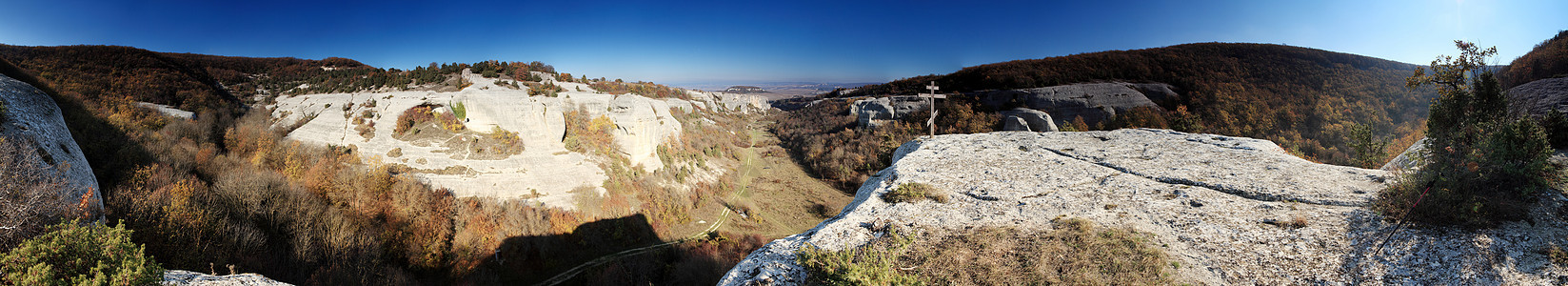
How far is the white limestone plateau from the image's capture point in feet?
41.0

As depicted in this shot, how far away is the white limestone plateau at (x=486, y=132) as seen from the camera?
12.5 meters

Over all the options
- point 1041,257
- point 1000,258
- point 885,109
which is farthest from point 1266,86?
point 1000,258

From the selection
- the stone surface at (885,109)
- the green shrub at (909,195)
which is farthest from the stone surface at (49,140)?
the stone surface at (885,109)

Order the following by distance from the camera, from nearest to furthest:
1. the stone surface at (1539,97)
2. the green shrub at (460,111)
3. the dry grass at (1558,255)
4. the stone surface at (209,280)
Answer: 1. the dry grass at (1558,255)
2. the stone surface at (209,280)
3. the stone surface at (1539,97)
4. the green shrub at (460,111)

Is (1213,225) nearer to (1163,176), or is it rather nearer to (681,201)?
(1163,176)

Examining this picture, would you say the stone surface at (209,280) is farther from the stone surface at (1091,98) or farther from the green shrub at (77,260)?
the stone surface at (1091,98)

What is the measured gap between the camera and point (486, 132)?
1358 centimetres

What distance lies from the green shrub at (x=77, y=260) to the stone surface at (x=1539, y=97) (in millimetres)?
14534

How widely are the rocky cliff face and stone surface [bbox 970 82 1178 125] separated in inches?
395

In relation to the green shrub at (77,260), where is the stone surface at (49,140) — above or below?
above

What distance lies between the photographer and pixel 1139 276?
422 cm

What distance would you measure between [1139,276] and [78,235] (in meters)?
9.61

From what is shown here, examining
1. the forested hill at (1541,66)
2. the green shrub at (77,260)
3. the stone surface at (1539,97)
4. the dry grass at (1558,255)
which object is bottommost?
the dry grass at (1558,255)

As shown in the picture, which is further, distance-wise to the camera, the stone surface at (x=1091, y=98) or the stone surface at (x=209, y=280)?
the stone surface at (x=1091, y=98)
